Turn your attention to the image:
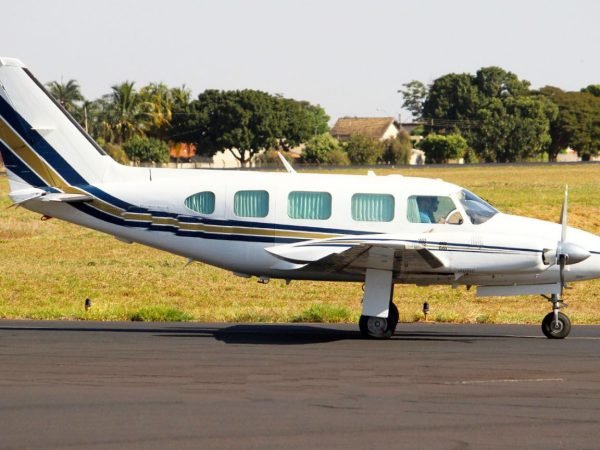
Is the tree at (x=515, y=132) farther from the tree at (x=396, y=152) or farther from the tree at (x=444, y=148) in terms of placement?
the tree at (x=396, y=152)

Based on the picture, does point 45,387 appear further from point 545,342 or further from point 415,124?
point 415,124

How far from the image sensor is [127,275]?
3000 centimetres

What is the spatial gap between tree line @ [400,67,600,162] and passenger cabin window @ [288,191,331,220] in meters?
110

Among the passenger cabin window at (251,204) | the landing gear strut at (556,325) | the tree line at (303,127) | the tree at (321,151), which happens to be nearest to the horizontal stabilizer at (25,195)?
the passenger cabin window at (251,204)

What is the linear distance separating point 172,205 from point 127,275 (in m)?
12.3

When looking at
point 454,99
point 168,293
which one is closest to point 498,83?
point 454,99

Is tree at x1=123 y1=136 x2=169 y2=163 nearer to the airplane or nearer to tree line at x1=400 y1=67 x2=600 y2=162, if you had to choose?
tree line at x1=400 y1=67 x2=600 y2=162

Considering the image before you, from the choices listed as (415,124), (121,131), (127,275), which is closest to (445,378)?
(127,275)

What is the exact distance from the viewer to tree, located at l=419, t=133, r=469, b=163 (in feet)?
414

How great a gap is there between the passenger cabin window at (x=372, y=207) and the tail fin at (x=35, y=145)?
4231mm

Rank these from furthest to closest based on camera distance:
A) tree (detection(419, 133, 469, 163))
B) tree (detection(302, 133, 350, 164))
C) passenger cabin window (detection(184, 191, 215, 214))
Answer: tree (detection(419, 133, 469, 163)), tree (detection(302, 133, 350, 164)), passenger cabin window (detection(184, 191, 215, 214))

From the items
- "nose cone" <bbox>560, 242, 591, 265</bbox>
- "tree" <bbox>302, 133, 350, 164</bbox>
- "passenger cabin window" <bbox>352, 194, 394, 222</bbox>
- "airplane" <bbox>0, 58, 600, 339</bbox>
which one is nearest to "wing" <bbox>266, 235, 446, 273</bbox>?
"airplane" <bbox>0, 58, 600, 339</bbox>

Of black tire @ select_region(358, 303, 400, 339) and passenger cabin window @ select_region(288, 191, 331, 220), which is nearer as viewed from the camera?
black tire @ select_region(358, 303, 400, 339)

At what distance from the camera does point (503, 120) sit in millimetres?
131750
